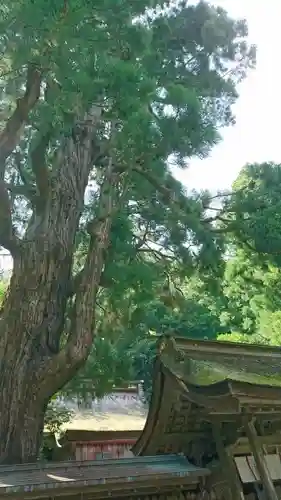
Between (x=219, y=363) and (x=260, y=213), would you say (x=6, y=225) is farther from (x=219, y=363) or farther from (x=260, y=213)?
(x=260, y=213)

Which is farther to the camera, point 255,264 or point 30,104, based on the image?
point 255,264

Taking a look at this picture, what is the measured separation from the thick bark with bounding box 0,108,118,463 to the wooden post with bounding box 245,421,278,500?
1825 millimetres

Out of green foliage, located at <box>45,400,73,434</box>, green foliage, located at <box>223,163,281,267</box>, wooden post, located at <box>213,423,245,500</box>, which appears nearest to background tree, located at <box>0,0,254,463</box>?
green foliage, located at <box>223,163,281,267</box>

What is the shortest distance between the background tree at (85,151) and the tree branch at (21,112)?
0.03 feet

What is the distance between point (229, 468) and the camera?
14.6 feet

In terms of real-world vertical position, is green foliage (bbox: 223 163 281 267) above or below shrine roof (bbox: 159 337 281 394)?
above

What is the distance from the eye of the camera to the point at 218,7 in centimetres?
789

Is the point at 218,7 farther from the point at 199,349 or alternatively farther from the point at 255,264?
the point at 199,349

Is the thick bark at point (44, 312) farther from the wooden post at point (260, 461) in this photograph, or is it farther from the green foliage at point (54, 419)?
the green foliage at point (54, 419)

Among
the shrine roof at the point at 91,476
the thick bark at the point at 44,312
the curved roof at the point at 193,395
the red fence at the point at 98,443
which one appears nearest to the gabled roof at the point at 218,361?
the curved roof at the point at 193,395

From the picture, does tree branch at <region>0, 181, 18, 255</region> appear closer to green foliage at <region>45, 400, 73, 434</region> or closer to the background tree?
the background tree

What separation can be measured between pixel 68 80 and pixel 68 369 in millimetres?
2762

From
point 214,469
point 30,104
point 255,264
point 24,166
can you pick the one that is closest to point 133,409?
point 255,264

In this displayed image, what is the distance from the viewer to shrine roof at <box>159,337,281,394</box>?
422cm
